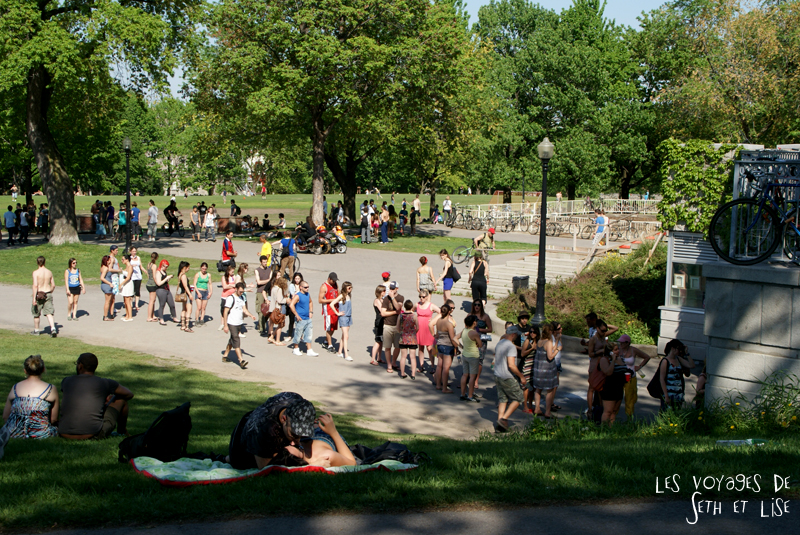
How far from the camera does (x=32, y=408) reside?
766cm

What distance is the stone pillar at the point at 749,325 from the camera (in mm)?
8766

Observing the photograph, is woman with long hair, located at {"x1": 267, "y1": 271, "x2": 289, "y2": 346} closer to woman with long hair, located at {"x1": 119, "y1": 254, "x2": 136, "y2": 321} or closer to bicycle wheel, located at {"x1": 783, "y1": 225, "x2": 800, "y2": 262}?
woman with long hair, located at {"x1": 119, "y1": 254, "x2": 136, "y2": 321}

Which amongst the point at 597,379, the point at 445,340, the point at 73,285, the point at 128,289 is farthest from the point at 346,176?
the point at 597,379

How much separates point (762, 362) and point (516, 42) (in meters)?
62.5

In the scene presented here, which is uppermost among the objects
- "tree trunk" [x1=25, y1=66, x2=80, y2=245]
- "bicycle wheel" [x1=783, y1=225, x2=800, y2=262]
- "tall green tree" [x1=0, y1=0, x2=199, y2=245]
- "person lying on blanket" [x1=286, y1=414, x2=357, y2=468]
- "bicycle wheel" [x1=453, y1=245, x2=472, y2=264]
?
"tall green tree" [x1=0, y1=0, x2=199, y2=245]

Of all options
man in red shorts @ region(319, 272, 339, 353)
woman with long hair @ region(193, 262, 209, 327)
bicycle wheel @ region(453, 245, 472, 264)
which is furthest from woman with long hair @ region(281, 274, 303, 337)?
bicycle wheel @ region(453, 245, 472, 264)

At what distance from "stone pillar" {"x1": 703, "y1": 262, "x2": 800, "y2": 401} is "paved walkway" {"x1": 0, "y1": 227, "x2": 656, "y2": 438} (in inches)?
87.6

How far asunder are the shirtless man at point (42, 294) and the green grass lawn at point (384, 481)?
8.61 meters

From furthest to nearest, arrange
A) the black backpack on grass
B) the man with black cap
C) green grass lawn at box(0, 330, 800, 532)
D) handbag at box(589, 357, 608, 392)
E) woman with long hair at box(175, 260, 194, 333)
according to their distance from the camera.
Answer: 1. woman with long hair at box(175, 260, 194, 333)
2. handbag at box(589, 357, 608, 392)
3. the black backpack on grass
4. the man with black cap
5. green grass lawn at box(0, 330, 800, 532)

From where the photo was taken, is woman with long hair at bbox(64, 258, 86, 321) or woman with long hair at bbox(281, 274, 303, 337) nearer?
Answer: woman with long hair at bbox(281, 274, 303, 337)

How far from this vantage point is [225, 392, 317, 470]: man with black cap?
576 centimetres

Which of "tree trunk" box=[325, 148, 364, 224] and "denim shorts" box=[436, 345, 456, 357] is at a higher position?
"tree trunk" box=[325, 148, 364, 224]

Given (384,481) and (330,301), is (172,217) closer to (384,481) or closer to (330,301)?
(330,301)

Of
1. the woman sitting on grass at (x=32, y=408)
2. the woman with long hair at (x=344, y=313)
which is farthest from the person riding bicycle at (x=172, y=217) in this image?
the woman sitting on grass at (x=32, y=408)
